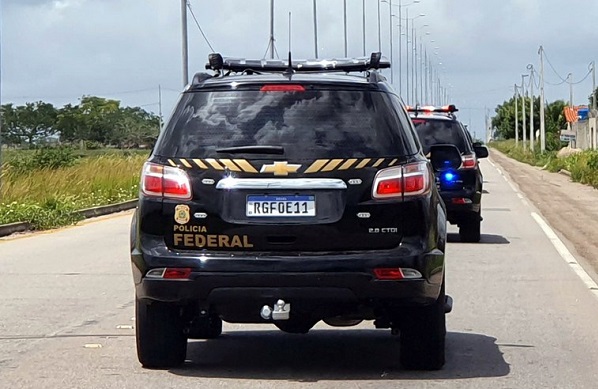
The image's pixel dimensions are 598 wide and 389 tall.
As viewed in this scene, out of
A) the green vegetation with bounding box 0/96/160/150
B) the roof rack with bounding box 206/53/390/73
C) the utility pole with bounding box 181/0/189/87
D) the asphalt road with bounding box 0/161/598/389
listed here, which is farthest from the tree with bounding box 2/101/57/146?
the roof rack with bounding box 206/53/390/73

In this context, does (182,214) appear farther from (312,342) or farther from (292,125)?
(312,342)

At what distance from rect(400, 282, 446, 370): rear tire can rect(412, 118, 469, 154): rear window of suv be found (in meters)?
10.9

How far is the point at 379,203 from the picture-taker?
7.32 m

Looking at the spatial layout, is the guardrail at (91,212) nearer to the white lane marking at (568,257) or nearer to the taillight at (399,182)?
the white lane marking at (568,257)

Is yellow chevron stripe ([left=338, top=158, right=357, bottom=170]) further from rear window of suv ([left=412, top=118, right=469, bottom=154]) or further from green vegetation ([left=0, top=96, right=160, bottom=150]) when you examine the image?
green vegetation ([left=0, top=96, right=160, bottom=150])

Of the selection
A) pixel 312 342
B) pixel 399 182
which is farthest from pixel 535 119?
pixel 399 182

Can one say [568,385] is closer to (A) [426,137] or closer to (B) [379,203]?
(B) [379,203]

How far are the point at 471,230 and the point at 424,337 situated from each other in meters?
10.8

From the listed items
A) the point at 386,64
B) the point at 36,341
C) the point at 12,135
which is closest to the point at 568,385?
the point at 386,64

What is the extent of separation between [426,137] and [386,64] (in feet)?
33.6

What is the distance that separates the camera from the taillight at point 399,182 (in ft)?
24.1

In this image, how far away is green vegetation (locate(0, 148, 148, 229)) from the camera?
23.3 m

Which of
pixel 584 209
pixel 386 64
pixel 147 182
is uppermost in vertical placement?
pixel 386 64

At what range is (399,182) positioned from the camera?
24.2 feet
